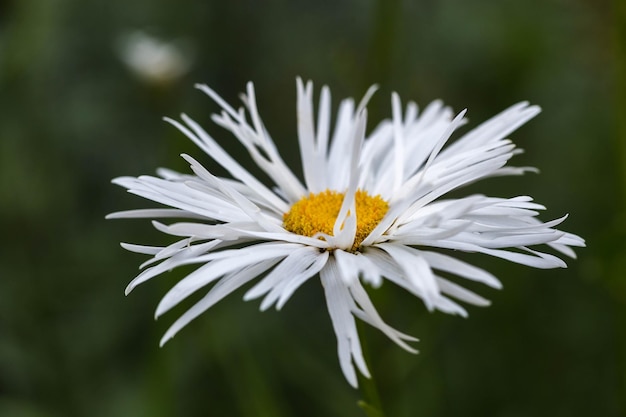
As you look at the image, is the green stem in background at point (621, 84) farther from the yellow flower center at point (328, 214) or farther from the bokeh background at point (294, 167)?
the yellow flower center at point (328, 214)

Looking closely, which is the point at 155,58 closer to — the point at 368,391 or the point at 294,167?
the point at 294,167

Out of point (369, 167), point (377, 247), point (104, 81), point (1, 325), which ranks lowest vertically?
point (377, 247)

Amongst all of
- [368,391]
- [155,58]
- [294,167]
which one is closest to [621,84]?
[368,391]

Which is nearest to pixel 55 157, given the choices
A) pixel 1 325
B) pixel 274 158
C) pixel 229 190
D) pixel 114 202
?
pixel 114 202

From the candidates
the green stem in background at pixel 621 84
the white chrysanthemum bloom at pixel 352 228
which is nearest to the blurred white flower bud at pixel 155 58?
the white chrysanthemum bloom at pixel 352 228

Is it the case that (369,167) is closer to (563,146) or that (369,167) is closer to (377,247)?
(377,247)

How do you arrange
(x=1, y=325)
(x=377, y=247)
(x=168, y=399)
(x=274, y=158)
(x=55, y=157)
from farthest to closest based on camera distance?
(x=55, y=157)
(x=1, y=325)
(x=168, y=399)
(x=274, y=158)
(x=377, y=247)
